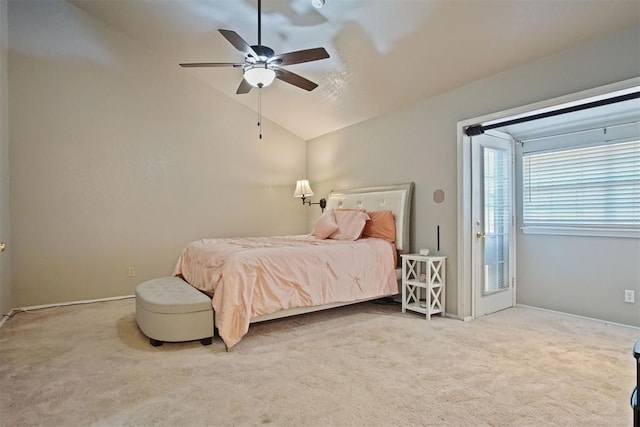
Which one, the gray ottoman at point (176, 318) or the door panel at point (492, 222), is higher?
the door panel at point (492, 222)

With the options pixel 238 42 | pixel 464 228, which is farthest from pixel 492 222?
pixel 238 42

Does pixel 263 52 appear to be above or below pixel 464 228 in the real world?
above

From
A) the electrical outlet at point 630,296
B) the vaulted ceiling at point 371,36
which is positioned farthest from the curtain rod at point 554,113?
the electrical outlet at point 630,296

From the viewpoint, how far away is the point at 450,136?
3.93 metres

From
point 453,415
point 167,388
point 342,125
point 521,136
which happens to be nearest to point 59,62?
point 342,125

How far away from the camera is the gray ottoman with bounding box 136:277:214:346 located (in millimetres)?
2941

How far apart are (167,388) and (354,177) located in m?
3.76

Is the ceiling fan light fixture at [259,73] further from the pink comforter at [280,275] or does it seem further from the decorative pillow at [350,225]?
the decorative pillow at [350,225]

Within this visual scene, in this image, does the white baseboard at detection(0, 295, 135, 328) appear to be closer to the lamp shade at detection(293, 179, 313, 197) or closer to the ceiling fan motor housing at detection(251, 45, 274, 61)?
the lamp shade at detection(293, 179, 313, 197)

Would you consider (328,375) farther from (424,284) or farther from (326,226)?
(326,226)

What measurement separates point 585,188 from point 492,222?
105cm

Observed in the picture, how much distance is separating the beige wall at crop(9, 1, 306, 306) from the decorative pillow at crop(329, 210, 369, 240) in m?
1.91

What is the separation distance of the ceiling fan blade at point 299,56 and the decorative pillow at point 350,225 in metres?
2.07

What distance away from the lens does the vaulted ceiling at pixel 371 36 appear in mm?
2791
